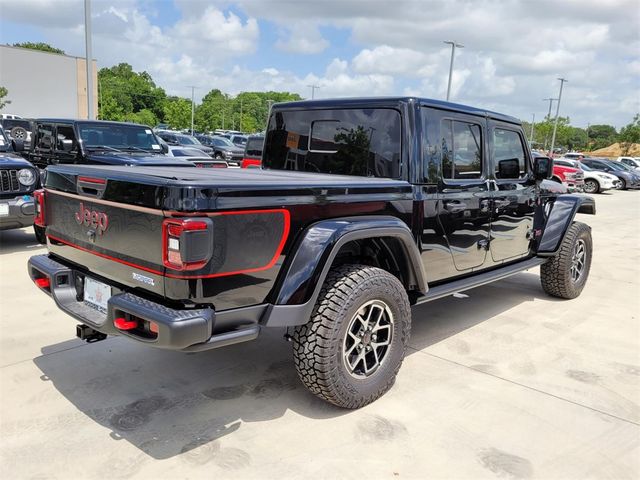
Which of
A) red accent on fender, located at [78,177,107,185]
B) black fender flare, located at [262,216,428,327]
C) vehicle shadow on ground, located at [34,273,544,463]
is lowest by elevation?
vehicle shadow on ground, located at [34,273,544,463]

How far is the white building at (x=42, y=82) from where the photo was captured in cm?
5269

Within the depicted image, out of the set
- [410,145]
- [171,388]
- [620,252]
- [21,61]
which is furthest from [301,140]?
[21,61]

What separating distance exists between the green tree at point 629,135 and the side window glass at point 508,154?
69840 mm

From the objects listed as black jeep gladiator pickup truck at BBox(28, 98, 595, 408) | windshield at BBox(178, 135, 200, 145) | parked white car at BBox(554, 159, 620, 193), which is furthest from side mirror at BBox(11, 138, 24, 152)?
parked white car at BBox(554, 159, 620, 193)

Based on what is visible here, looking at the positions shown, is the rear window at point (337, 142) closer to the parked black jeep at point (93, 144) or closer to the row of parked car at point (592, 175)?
the parked black jeep at point (93, 144)

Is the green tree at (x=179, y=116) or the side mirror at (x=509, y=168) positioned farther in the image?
the green tree at (x=179, y=116)

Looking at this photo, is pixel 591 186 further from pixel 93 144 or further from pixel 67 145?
pixel 67 145

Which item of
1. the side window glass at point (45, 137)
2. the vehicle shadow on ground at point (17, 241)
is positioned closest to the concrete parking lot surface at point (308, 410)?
the vehicle shadow on ground at point (17, 241)

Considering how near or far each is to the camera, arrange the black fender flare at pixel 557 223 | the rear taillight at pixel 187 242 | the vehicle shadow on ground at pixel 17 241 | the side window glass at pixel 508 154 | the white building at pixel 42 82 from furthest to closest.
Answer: the white building at pixel 42 82, the vehicle shadow on ground at pixel 17 241, the black fender flare at pixel 557 223, the side window glass at pixel 508 154, the rear taillight at pixel 187 242

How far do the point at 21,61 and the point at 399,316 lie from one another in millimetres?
61116

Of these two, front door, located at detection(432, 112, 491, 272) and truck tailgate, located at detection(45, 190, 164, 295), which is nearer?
truck tailgate, located at detection(45, 190, 164, 295)

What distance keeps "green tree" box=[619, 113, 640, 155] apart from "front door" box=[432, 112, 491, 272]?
70789mm

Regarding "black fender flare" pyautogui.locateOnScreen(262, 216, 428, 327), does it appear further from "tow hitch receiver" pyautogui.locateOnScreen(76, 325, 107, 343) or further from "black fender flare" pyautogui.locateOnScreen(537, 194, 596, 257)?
"black fender flare" pyautogui.locateOnScreen(537, 194, 596, 257)

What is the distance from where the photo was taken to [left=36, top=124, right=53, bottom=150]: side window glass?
9.03m
